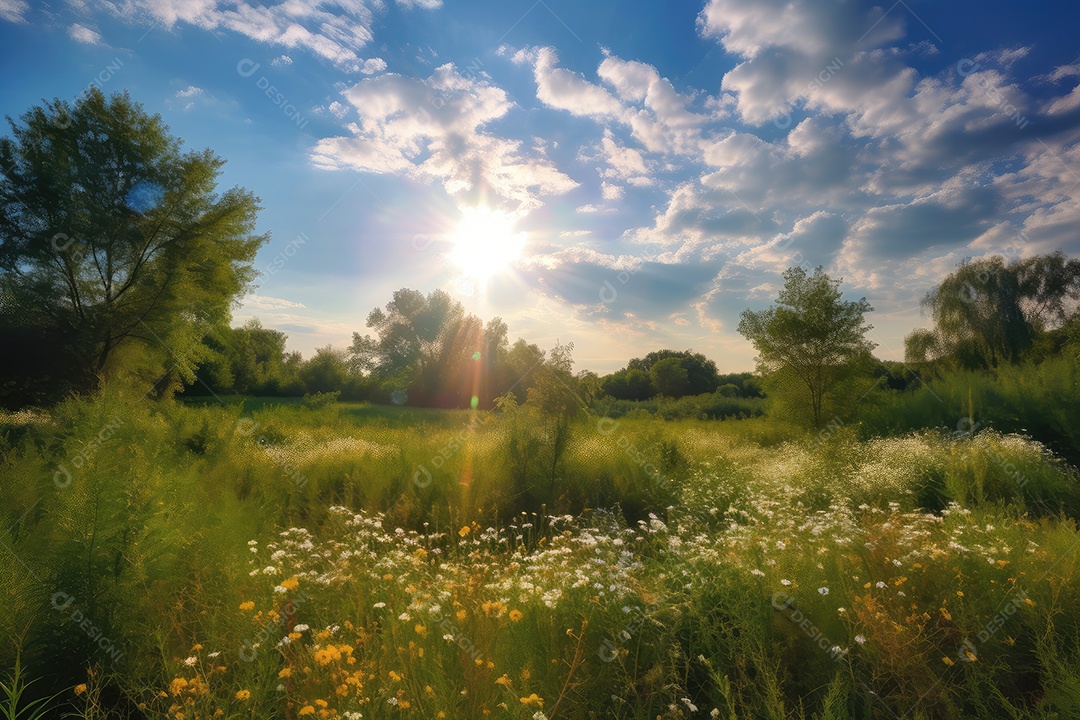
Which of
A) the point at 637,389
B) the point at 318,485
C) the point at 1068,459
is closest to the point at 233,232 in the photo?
the point at 318,485

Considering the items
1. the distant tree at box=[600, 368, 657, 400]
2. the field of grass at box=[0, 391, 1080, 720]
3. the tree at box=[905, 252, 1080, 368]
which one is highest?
the tree at box=[905, 252, 1080, 368]

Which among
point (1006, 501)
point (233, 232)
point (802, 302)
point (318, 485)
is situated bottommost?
point (318, 485)

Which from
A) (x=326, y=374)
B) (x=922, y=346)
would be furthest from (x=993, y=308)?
(x=326, y=374)

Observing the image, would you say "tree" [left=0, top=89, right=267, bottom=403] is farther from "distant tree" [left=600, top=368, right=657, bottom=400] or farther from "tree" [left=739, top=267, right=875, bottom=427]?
"distant tree" [left=600, top=368, right=657, bottom=400]

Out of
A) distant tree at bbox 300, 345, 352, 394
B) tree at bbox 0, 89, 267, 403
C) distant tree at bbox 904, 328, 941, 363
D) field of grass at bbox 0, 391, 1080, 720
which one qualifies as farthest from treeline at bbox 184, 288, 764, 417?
field of grass at bbox 0, 391, 1080, 720

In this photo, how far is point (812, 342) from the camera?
63.4ft

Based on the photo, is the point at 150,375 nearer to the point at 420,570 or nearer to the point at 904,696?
the point at 420,570

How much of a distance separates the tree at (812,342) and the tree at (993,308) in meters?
10.4

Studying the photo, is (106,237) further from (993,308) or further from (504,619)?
(993,308)

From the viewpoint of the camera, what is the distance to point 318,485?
35.2 feet

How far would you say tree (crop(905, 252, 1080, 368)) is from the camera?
25.3 metres

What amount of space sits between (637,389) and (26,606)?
5343cm

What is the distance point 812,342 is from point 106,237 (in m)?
23.9

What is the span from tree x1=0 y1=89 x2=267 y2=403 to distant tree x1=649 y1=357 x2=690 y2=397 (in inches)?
1675
